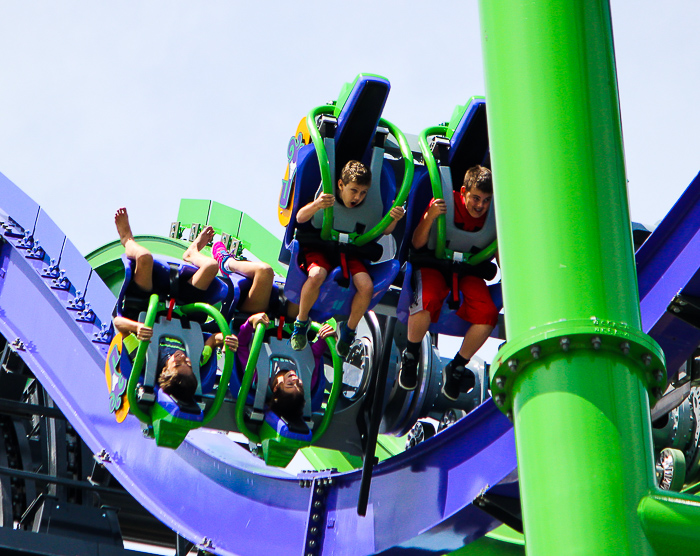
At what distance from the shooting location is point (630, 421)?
1.69 metres

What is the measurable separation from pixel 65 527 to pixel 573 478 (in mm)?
6657

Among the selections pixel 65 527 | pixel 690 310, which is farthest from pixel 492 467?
pixel 65 527

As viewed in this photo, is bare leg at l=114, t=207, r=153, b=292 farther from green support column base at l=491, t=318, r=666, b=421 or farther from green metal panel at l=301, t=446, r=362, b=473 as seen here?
green support column base at l=491, t=318, r=666, b=421

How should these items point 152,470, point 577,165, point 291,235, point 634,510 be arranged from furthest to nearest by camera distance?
1. point 152,470
2. point 291,235
3. point 577,165
4. point 634,510

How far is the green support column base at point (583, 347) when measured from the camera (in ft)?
5.59

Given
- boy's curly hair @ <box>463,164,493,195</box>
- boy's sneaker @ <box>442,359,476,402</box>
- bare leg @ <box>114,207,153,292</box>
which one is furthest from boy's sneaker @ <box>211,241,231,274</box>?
boy's curly hair @ <box>463,164,493,195</box>

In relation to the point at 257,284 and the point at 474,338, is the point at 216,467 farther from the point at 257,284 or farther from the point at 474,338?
the point at 474,338

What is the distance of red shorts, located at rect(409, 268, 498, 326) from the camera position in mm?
5105

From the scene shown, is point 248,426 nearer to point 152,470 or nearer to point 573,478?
point 152,470

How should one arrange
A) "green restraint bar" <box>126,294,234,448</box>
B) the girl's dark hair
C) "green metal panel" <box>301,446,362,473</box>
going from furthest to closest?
"green metal panel" <box>301,446,362,473</box> → the girl's dark hair → "green restraint bar" <box>126,294,234,448</box>

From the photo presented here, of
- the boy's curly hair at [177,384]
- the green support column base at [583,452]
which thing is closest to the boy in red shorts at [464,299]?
the boy's curly hair at [177,384]

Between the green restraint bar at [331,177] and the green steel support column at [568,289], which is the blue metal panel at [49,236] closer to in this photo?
the green restraint bar at [331,177]

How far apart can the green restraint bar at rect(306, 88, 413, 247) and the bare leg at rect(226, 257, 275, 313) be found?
46.3 inches

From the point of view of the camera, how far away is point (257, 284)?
6176mm
